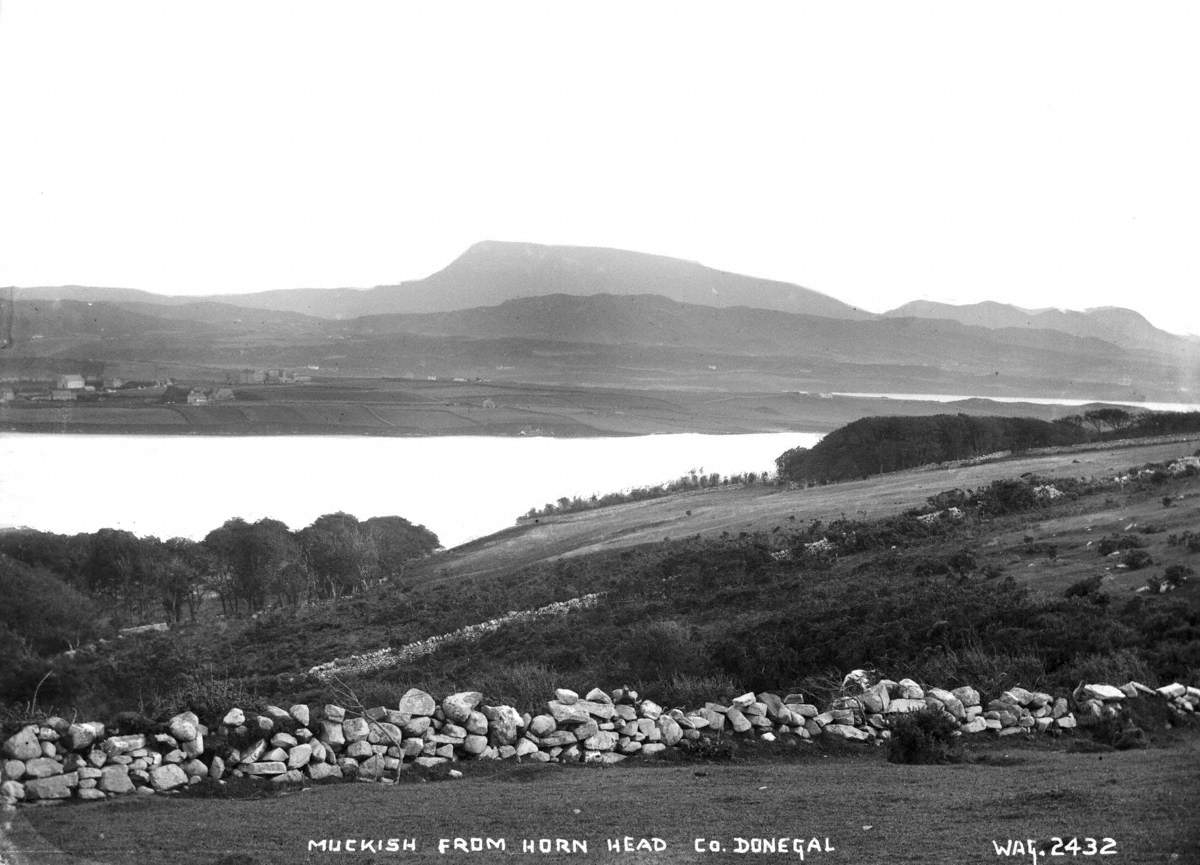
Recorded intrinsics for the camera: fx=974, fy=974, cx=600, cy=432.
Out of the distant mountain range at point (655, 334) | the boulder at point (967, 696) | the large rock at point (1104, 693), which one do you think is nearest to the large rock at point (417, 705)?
the boulder at point (967, 696)

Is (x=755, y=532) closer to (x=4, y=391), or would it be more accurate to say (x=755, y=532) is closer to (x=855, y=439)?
(x=855, y=439)

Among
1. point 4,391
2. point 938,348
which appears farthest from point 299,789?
point 938,348

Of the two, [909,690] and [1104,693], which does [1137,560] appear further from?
[909,690]

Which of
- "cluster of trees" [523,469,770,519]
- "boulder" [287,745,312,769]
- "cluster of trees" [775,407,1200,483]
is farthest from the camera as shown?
"cluster of trees" [775,407,1200,483]

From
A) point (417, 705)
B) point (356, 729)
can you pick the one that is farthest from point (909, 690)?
point (356, 729)

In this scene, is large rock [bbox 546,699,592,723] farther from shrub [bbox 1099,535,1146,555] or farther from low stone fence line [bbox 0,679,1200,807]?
shrub [bbox 1099,535,1146,555]

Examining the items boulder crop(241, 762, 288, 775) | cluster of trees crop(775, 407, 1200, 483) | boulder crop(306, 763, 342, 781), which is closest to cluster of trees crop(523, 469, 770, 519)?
cluster of trees crop(775, 407, 1200, 483)
